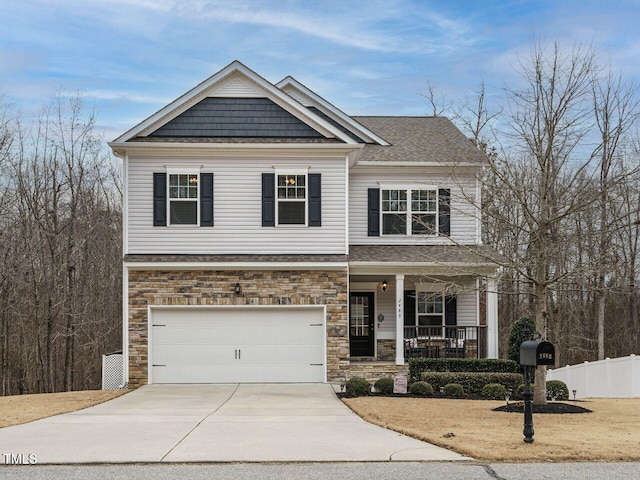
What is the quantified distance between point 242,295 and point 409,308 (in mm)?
5385

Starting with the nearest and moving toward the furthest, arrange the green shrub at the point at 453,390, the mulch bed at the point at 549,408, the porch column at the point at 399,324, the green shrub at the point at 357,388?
the mulch bed at the point at 549,408 → the green shrub at the point at 357,388 → the green shrub at the point at 453,390 → the porch column at the point at 399,324

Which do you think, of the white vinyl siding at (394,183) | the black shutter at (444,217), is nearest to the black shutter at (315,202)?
the white vinyl siding at (394,183)

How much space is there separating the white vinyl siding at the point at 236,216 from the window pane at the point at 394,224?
7.75ft

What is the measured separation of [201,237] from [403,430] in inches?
407

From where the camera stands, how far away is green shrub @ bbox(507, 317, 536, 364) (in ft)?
71.5

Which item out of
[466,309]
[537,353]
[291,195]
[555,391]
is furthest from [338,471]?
[466,309]

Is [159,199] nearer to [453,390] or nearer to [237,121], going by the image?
[237,121]

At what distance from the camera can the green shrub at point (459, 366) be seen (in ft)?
69.0

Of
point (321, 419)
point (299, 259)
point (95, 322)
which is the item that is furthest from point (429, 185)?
point (95, 322)

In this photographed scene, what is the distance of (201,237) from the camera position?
71.4ft

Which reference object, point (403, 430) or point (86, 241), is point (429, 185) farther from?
point (86, 241)

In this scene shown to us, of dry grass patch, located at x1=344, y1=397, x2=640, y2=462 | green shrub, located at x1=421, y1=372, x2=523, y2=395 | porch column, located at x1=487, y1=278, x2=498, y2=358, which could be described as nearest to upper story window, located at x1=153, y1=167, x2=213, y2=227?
dry grass patch, located at x1=344, y1=397, x2=640, y2=462

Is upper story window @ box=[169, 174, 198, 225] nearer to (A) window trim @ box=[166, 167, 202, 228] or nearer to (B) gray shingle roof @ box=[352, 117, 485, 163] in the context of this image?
(A) window trim @ box=[166, 167, 202, 228]

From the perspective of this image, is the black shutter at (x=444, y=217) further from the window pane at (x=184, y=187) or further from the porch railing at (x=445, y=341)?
the window pane at (x=184, y=187)
